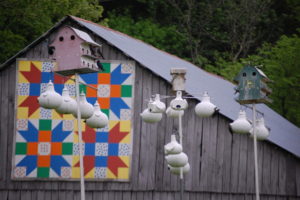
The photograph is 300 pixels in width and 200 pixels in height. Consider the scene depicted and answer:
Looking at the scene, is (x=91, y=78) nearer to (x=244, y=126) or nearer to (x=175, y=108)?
(x=175, y=108)

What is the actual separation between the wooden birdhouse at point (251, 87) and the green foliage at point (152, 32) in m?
21.9

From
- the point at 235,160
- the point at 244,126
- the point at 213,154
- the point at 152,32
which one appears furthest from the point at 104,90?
the point at 152,32

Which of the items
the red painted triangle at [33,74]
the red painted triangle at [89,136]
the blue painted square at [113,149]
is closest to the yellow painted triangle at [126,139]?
the blue painted square at [113,149]

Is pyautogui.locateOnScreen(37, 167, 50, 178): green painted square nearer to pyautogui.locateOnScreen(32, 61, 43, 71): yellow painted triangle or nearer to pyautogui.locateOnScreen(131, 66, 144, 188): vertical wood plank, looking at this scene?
pyautogui.locateOnScreen(131, 66, 144, 188): vertical wood plank

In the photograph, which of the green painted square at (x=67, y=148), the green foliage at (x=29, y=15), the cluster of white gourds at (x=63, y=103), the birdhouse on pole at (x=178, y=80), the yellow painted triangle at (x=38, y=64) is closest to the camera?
the cluster of white gourds at (x=63, y=103)

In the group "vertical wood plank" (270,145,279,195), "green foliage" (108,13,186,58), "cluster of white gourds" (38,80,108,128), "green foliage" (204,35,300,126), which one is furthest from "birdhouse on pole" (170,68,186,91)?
"green foliage" (108,13,186,58)

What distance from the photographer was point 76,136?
14.1 m

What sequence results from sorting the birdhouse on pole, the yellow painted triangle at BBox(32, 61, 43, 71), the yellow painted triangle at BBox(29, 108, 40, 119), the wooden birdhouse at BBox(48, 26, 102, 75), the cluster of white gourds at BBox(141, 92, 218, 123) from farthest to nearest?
the yellow painted triangle at BBox(32, 61, 43, 71) < the yellow painted triangle at BBox(29, 108, 40, 119) < the birdhouse on pole < the cluster of white gourds at BBox(141, 92, 218, 123) < the wooden birdhouse at BBox(48, 26, 102, 75)

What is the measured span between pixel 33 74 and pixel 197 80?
448 centimetres

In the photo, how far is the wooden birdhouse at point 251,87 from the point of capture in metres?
11.6

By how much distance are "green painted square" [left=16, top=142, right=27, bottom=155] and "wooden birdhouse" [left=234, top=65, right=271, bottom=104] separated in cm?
448

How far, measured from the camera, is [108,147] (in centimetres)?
1412

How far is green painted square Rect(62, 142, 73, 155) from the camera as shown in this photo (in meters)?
14.1

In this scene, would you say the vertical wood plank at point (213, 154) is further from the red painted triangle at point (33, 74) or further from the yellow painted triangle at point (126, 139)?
the red painted triangle at point (33, 74)
